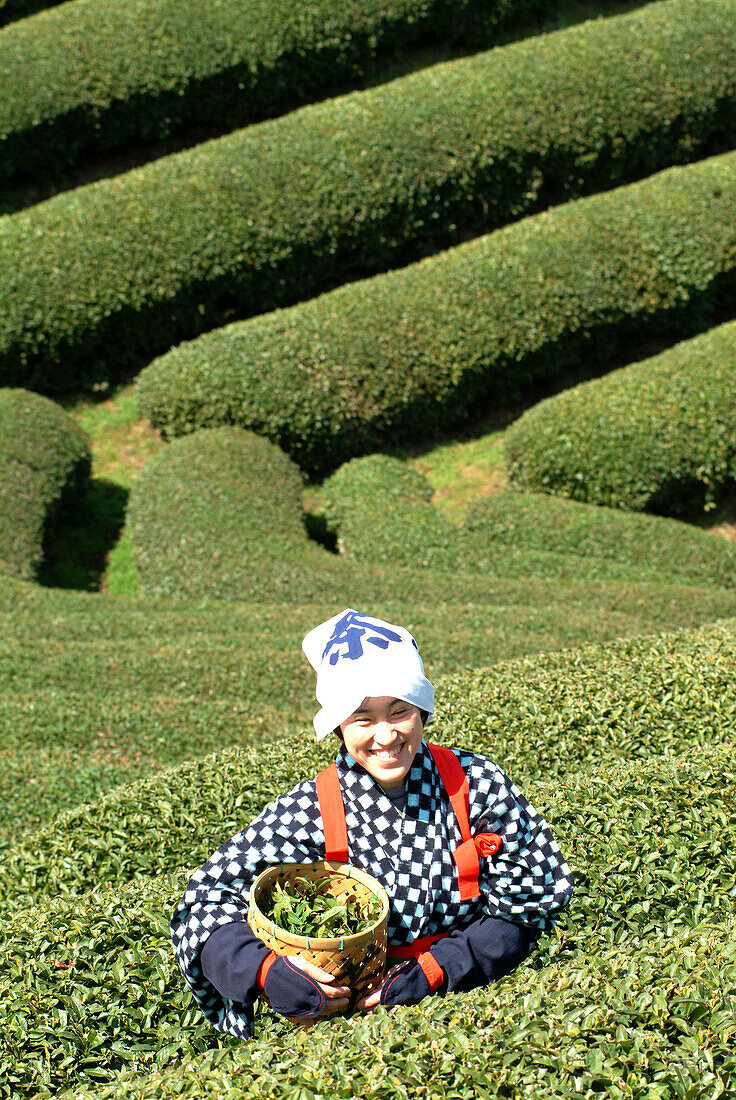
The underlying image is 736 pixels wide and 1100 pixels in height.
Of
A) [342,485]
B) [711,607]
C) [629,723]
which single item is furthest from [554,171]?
[629,723]

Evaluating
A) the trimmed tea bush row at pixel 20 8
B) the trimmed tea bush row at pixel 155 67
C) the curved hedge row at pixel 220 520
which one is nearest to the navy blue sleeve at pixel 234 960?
the curved hedge row at pixel 220 520

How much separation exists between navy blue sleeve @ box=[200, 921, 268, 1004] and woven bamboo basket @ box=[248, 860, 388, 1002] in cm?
4

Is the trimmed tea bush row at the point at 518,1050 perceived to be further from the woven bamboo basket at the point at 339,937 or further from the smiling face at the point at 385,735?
the smiling face at the point at 385,735

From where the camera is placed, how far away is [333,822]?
8.98 ft

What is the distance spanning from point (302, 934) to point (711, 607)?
730 centimetres

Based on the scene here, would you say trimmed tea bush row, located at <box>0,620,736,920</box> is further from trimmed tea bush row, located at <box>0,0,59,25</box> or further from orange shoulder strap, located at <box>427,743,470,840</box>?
trimmed tea bush row, located at <box>0,0,59,25</box>

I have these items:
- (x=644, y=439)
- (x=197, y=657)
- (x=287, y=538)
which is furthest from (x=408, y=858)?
(x=644, y=439)

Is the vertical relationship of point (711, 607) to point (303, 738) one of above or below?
below

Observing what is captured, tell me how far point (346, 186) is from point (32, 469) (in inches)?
244

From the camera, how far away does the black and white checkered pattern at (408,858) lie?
2.67 meters

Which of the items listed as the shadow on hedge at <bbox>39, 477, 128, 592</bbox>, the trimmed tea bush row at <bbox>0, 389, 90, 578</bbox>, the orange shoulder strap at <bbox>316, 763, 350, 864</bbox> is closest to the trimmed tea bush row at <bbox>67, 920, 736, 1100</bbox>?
the orange shoulder strap at <bbox>316, 763, 350, 864</bbox>

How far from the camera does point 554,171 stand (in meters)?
15.2

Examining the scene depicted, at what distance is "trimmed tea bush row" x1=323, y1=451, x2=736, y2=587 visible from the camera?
10.2m

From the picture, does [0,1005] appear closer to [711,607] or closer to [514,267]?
[711,607]
